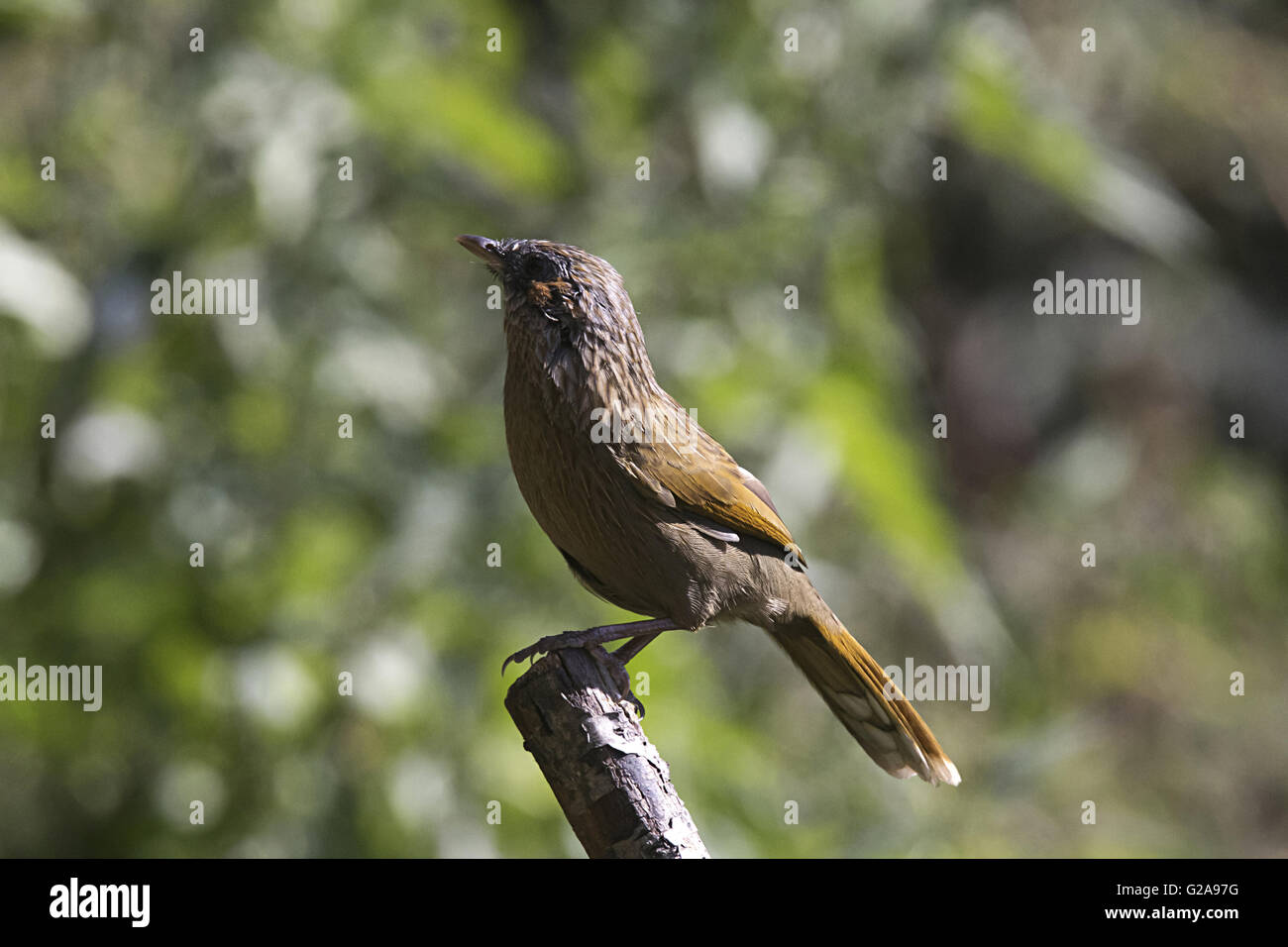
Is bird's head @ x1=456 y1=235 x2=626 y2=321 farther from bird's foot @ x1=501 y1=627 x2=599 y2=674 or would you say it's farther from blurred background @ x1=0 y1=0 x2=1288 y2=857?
blurred background @ x1=0 y1=0 x2=1288 y2=857

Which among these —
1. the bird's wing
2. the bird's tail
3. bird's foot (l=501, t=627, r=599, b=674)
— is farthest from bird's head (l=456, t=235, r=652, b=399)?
the bird's tail

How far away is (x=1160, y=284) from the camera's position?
8977 mm

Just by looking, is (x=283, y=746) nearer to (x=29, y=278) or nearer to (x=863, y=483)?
(x=29, y=278)

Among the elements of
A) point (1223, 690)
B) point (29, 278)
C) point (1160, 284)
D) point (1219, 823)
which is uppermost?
point (1160, 284)

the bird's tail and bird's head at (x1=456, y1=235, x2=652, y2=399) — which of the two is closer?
bird's head at (x1=456, y1=235, x2=652, y2=399)

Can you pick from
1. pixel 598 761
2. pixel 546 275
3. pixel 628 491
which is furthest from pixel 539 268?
pixel 598 761

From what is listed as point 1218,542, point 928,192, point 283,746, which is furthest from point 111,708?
point 1218,542

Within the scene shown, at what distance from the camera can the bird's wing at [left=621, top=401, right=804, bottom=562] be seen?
9.29 ft

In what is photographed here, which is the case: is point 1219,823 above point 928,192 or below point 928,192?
below

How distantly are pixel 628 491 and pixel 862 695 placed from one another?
93 centimetres

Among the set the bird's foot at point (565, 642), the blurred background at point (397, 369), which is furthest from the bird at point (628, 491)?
the blurred background at point (397, 369)

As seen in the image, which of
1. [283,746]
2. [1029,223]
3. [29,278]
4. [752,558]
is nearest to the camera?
[752,558]

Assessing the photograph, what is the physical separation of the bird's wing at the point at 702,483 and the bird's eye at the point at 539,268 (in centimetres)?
44

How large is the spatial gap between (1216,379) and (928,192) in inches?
103
